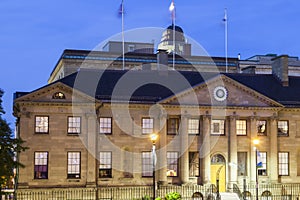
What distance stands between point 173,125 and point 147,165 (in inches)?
162

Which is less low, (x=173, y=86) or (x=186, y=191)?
(x=173, y=86)

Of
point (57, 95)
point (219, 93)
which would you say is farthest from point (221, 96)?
point (57, 95)

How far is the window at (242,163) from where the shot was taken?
173ft

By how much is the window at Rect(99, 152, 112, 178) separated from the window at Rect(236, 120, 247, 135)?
11.8 m

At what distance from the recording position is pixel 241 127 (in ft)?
174

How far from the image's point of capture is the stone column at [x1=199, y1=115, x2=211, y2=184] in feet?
167

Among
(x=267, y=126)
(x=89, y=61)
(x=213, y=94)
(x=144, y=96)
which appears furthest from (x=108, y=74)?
(x=89, y=61)

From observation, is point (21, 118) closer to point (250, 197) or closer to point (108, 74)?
point (108, 74)

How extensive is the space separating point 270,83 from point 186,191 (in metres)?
15.4

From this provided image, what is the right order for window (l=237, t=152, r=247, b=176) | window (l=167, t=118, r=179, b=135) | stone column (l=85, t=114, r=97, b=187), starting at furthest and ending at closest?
window (l=237, t=152, r=247, b=176) < window (l=167, t=118, r=179, b=135) < stone column (l=85, t=114, r=97, b=187)

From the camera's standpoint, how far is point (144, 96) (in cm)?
5162

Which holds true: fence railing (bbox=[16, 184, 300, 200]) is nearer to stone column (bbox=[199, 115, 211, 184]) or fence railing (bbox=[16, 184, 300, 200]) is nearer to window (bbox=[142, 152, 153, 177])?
stone column (bbox=[199, 115, 211, 184])

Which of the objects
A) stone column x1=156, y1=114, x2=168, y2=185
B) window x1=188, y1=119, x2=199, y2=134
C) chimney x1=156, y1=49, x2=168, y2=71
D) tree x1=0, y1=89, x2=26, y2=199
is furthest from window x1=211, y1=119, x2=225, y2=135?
tree x1=0, y1=89, x2=26, y2=199

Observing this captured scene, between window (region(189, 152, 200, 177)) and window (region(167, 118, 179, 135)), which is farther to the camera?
window (region(189, 152, 200, 177))
